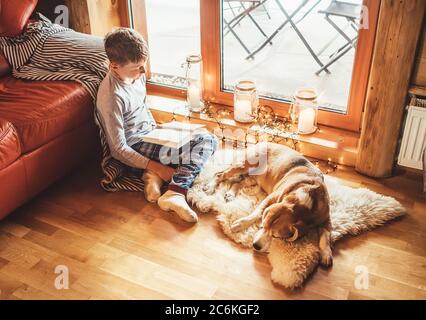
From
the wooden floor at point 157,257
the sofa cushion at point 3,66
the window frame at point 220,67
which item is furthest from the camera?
the sofa cushion at point 3,66

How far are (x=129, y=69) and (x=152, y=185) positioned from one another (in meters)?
0.54

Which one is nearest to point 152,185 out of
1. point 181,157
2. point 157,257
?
point 181,157

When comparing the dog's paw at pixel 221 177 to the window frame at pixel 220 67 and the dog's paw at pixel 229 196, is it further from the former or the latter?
the window frame at pixel 220 67

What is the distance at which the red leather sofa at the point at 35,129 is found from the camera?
1894mm

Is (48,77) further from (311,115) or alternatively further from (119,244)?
(311,115)

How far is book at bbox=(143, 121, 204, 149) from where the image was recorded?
211 centimetres

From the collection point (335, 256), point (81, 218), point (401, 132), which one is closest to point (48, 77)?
point (81, 218)

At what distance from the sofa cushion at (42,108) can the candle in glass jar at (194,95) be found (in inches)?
26.0

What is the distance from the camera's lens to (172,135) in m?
2.16

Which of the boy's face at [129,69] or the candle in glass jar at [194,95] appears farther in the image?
the candle in glass jar at [194,95]

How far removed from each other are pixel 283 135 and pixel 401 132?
1.97 feet

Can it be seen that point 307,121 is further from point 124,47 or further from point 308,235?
point 124,47

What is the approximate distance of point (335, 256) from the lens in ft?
5.86

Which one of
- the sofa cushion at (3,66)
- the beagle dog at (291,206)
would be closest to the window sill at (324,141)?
the beagle dog at (291,206)
